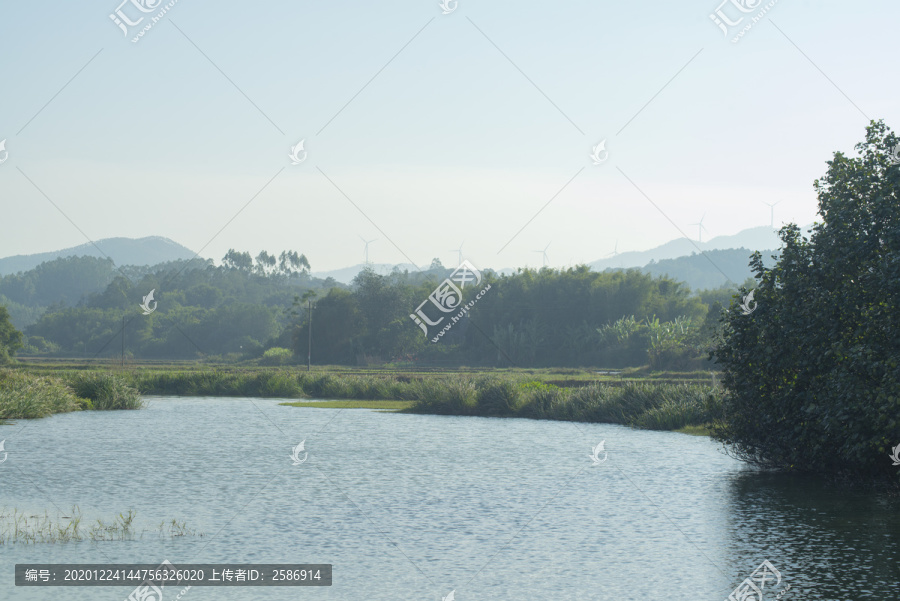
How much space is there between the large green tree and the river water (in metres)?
1.28

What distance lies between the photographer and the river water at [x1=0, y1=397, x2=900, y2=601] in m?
13.3

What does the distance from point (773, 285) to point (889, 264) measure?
17.5 feet

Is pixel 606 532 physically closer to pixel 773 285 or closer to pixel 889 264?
pixel 889 264

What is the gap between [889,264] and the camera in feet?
57.2

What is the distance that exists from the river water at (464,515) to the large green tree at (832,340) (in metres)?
1.28

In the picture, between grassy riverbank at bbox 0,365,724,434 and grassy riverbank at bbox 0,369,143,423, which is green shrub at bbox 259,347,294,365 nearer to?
grassy riverbank at bbox 0,365,724,434

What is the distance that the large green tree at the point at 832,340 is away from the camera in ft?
58.0

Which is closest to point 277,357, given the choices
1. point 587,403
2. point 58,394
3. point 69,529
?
point 58,394

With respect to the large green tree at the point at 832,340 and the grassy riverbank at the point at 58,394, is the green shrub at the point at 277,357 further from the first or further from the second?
the large green tree at the point at 832,340

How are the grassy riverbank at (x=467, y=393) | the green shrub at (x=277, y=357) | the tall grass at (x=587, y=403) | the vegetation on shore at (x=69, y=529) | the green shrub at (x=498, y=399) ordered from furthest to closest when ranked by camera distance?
the green shrub at (x=277, y=357) → the green shrub at (x=498, y=399) → the grassy riverbank at (x=467, y=393) → the tall grass at (x=587, y=403) → the vegetation on shore at (x=69, y=529)

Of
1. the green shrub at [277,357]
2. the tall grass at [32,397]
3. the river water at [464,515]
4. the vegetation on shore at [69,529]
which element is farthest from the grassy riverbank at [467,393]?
the green shrub at [277,357]

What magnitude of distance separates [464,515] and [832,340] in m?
9.28

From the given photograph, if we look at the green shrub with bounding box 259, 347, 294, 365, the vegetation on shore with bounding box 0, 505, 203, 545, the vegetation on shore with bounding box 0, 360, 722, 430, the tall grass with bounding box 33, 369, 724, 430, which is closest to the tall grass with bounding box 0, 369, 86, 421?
the vegetation on shore with bounding box 0, 360, 722, 430

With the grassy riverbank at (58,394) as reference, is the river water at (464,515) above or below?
below
